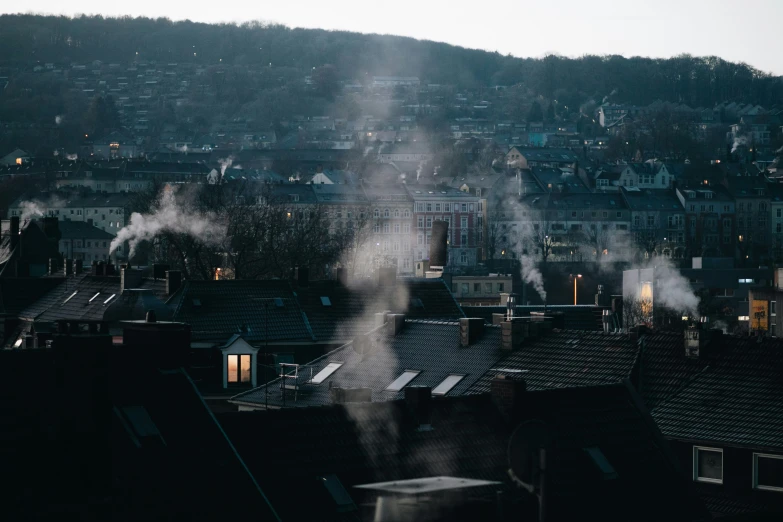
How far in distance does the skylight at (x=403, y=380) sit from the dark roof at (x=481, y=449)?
8.09 metres

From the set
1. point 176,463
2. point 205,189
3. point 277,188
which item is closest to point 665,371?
point 176,463

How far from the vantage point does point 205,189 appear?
8956 cm

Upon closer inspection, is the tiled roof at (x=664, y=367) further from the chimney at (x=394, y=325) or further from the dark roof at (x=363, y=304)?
the dark roof at (x=363, y=304)

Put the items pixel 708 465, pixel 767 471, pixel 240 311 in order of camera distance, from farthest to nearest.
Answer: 1. pixel 240 311
2. pixel 708 465
3. pixel 767 471

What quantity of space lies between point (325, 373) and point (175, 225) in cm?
3852

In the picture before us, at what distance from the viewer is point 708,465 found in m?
28.1

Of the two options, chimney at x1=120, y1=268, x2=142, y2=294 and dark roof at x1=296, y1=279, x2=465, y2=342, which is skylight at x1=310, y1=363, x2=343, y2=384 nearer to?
dark roof at x1=296, y1=279, x2=465, y2=342

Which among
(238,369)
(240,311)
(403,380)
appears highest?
(240,311)

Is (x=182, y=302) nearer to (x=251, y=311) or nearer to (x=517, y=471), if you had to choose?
(x=251, y=311)

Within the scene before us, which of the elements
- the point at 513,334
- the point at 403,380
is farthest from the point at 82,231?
the point at 513,334

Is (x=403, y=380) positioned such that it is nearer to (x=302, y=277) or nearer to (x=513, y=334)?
(x=513, y=334)

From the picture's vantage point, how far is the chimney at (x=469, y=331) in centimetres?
3281

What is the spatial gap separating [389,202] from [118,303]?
102269mm

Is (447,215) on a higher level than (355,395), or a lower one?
higher
